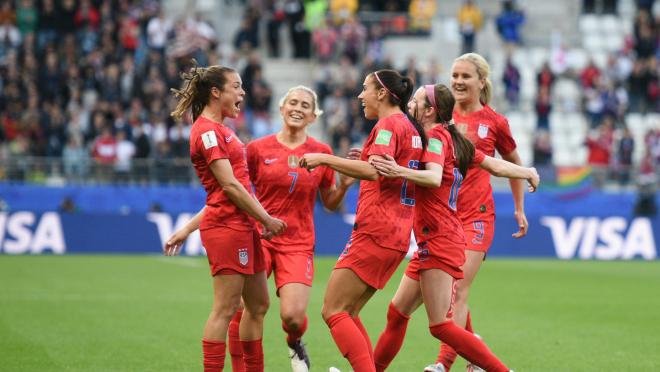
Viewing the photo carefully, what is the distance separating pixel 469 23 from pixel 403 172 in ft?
80.5

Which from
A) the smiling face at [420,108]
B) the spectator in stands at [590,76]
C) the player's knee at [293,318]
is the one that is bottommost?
the spectator in stands at [590,76]

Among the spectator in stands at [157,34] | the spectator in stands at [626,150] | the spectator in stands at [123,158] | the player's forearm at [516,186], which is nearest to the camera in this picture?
the player's forearm at [516,186]

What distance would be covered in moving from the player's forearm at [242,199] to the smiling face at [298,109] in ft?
5.79

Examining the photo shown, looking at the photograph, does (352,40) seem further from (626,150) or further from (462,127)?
(462,127)

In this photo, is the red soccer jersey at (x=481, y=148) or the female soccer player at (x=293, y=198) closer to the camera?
the female soccer player at (x=293, y=198)

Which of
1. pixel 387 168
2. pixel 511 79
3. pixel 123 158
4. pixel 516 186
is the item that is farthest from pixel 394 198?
pixel 511 79

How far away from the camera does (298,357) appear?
32.8 feet

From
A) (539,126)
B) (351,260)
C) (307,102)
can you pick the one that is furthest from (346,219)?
(351,260)

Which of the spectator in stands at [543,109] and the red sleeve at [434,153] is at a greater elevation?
the red sleeve at [434,153]

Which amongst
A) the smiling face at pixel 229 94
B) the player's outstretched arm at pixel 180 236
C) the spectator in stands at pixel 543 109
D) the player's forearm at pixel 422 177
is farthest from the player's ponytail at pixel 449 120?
the spectator in stands at pixel 543 109

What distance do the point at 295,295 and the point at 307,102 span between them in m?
1.80

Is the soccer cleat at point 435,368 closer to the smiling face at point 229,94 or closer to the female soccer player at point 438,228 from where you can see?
the female soccer player at point 438,228

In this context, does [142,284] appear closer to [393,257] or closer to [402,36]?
[393,257]

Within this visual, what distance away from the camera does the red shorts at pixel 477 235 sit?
9.88 m
